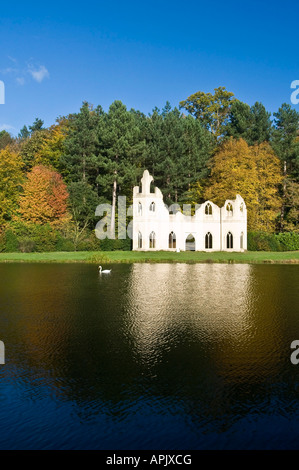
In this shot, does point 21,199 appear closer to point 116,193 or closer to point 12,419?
point 116,193

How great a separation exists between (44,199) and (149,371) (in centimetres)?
4726

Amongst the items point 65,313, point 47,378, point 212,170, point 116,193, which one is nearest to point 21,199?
point 116,193

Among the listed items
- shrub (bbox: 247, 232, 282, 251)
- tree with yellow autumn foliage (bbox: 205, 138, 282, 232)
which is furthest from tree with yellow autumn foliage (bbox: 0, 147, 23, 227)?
shrub (bbox: 247, 232, 282, 251)

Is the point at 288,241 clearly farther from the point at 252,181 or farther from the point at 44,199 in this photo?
the point at 44,199

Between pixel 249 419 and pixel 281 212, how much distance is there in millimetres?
53322

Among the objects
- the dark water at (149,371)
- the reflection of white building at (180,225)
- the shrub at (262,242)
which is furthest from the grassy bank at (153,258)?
the dark water at (149,371)

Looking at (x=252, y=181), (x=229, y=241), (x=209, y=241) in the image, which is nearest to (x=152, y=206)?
(x=209, y=241)

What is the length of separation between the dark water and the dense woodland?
97.9 ft

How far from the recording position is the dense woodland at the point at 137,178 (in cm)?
5153

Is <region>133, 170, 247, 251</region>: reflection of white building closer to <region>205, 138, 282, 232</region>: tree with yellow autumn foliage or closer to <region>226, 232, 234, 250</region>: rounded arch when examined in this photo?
<region>226, 232, 234, 250</region>: rounded arch

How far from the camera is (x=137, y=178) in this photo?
59.4m
